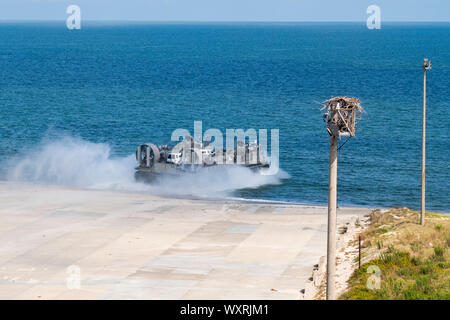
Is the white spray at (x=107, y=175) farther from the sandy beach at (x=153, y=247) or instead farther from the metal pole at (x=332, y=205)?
the metal pole at (x=332, y=205)

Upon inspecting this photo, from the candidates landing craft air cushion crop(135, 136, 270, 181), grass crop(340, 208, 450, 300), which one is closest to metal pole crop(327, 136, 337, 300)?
grass crop(340, 208, 450, 300)

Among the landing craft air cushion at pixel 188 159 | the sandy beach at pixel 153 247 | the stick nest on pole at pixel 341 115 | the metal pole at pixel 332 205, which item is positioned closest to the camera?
the stick nest on pole at pixel 341 115

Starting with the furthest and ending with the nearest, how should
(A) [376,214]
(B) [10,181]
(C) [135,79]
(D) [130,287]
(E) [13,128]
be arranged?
(C) [135,79]
(E) [13,128]
(B) [10,181]
(A) [376,214]
(D) [130,287]

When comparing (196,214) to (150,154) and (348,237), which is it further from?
(150,154)

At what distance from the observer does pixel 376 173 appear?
234ft

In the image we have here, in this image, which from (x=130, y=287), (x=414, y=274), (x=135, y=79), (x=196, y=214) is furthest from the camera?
(x=135, y=79)

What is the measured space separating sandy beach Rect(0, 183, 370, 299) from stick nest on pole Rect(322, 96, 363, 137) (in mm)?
11024

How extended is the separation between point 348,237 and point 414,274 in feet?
34.7

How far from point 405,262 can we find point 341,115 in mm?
12267

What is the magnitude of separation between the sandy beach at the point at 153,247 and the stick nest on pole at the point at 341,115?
36.2 ft

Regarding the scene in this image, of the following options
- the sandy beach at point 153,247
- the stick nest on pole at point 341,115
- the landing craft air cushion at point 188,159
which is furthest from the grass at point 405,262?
the landing craft air cushion at point 188,159

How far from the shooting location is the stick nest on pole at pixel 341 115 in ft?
77.9

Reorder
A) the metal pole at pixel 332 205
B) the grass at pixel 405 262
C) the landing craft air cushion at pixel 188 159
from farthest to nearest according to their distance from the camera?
the landing craft air cushion at pixel 188 159, the grass at pixel 405 262, the metal pole at pixel 332 205

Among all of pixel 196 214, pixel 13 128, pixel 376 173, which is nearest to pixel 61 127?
pixel 13 128
